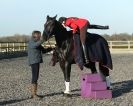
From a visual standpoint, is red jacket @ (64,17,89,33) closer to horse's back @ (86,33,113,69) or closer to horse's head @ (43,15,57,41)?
horse's back @ (86,33,113,69)

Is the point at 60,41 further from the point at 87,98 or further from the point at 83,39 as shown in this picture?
the point at 87,98

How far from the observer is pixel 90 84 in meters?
11.5

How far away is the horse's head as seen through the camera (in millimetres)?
11109

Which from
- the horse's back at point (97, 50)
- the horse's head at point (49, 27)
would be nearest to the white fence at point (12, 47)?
the horse's back at point (97, 50)

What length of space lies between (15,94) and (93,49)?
247cm

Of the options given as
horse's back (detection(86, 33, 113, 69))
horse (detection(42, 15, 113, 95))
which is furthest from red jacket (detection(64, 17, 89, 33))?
horse's back (detection(86, 33, 113, 69))

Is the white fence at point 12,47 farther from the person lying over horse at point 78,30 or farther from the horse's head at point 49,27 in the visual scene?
the horse's head at point 49,27

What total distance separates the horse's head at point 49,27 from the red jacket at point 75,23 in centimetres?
53

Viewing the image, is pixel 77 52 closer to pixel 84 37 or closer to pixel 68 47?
pixel 68 47

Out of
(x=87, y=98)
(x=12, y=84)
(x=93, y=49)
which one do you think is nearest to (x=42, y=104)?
(x=87, y=98)

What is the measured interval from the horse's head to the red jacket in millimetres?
526

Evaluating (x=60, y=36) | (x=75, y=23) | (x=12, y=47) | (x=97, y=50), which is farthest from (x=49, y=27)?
(x=12, y=47)

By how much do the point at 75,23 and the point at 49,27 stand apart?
31.0 inches

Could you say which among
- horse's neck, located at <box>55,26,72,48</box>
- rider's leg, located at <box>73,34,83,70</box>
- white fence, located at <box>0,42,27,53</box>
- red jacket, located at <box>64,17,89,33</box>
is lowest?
white fence, located at <box>0,42,27,53</box>
